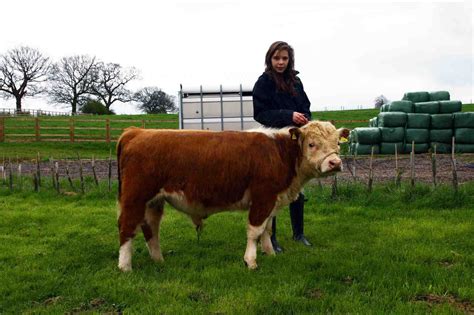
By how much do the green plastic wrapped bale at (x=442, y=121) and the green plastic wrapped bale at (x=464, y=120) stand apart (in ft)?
0.56

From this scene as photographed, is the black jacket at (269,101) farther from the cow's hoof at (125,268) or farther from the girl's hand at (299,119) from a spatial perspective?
the cow's hoof at (125,268)

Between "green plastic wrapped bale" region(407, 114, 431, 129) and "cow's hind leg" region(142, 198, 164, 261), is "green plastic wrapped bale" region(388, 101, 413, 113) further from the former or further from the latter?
"cow's hind leg" region(142, 198, 164, 261)

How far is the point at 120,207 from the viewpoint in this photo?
5484 mm

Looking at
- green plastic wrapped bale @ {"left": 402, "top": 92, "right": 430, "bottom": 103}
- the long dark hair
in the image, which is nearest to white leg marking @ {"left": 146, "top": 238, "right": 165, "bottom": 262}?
the long dark hair

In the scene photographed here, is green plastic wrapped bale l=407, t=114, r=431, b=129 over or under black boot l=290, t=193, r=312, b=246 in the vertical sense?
over

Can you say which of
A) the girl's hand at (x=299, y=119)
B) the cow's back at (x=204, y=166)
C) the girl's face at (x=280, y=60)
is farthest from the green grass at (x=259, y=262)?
the girl's face at (x=280, y=60)

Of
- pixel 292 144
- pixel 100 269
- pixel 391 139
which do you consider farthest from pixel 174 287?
pixel 391 139

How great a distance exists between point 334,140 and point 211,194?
59.9 inches

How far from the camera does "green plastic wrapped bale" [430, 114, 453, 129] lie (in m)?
17.3

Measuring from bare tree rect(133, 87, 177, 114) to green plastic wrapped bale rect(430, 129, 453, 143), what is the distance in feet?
169

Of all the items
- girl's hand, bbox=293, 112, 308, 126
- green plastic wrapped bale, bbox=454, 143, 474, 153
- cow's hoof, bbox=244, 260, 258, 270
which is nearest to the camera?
cow's hoof, bbox=244, 260, 258, 270

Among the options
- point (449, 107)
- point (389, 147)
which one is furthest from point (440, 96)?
point (389, 147)

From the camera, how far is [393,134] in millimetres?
17406

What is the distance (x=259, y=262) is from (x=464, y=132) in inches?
555
